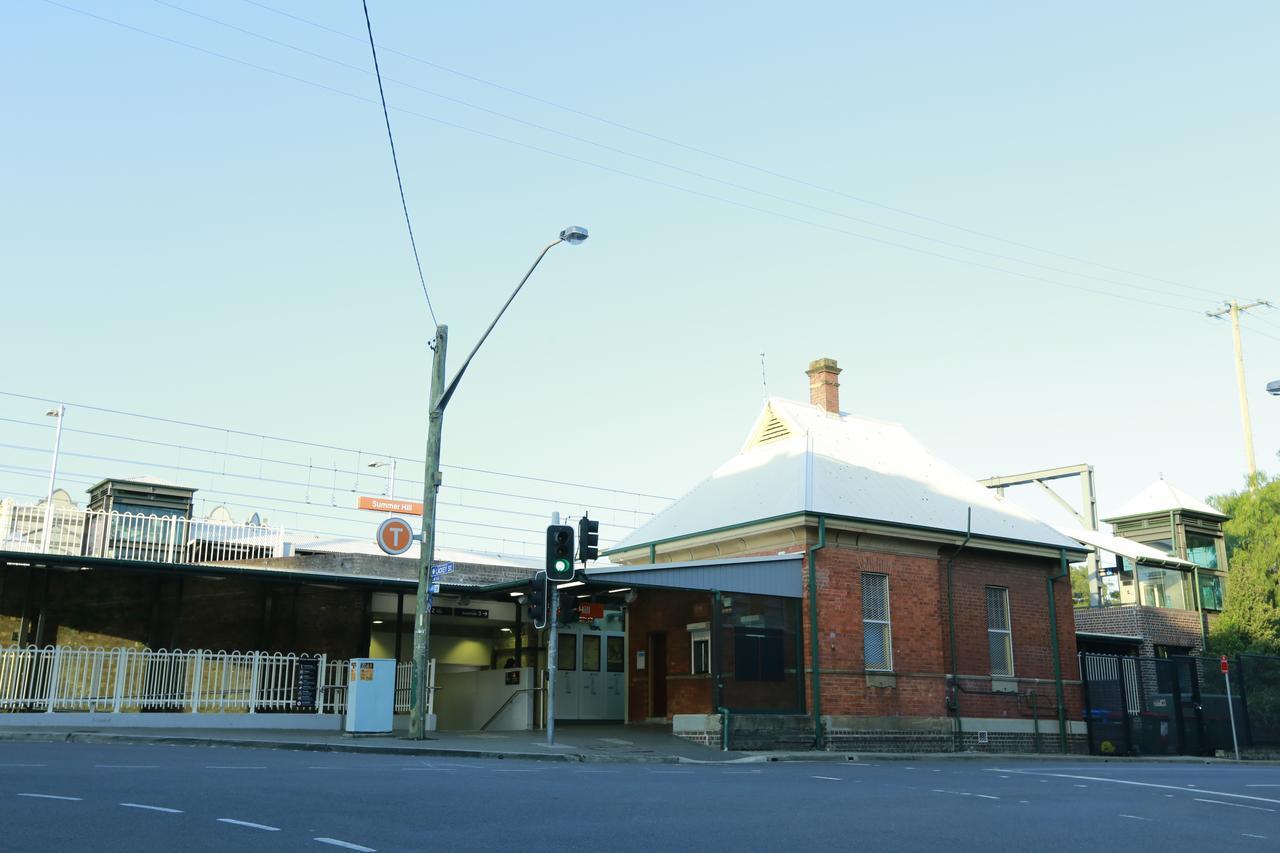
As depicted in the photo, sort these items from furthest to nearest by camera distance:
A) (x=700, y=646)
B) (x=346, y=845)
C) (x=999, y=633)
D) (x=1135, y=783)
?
(x=999, y=633) → (x=700, y=646) → (x=1135, y=783) → (x=346, y=845)

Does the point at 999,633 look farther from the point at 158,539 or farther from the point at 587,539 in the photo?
the point at 158,539

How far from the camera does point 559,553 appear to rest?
19.6 m

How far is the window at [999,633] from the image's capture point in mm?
27861

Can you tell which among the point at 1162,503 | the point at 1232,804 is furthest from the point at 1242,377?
the point at 1232,804

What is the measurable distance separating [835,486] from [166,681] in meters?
15.0

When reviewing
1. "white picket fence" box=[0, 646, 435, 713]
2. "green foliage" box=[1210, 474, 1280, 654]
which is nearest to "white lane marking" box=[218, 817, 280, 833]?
"white picket fence" box=[0, 646, 435, 713]

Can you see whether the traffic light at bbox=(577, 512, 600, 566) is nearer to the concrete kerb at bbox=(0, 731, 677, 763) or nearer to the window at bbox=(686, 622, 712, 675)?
the concrete kerb at bbox=(0, 731, 677, 763)

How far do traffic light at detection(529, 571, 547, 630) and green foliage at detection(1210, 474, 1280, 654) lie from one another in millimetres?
30622

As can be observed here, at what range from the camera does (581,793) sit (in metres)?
11.4

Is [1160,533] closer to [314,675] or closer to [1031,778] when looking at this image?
[1031,778]

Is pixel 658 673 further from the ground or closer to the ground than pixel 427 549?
A: closer to the ground

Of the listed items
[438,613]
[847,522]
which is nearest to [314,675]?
[438,613]

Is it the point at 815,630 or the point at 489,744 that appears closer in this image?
the point at 489,744

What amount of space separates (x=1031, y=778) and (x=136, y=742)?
13.9m
